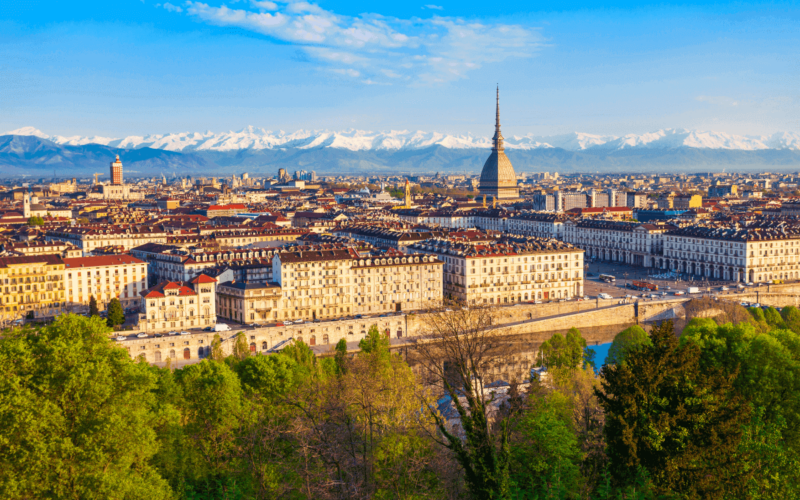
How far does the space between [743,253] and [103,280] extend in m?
62.0

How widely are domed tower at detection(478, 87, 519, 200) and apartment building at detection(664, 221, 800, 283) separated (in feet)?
317

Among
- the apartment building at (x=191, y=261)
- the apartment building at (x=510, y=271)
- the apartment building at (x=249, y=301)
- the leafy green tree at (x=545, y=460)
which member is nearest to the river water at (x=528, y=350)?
the apartment building at (x=510, y=271)

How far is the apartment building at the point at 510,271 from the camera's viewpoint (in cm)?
7475

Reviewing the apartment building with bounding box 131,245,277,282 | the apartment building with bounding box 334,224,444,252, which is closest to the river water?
the apartment building with bounding box 131,245,277,282

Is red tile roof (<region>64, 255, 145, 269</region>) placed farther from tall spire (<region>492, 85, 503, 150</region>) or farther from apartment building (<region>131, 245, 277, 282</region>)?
tall spire (<region>492, 85, 503, 150</region>)

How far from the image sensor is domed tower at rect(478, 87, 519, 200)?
193250 mm

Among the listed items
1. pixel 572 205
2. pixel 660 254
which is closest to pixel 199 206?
pixel 572 205

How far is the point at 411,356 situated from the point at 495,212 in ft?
279

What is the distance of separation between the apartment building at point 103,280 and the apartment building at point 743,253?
5842 cm

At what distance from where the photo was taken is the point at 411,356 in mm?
58281

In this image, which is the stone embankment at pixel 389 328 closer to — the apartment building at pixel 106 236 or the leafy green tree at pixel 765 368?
the leafy green tree at pixel 765 368

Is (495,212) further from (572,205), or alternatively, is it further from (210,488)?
(210,488)

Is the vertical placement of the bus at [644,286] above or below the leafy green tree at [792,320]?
below

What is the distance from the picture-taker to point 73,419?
22.0m
